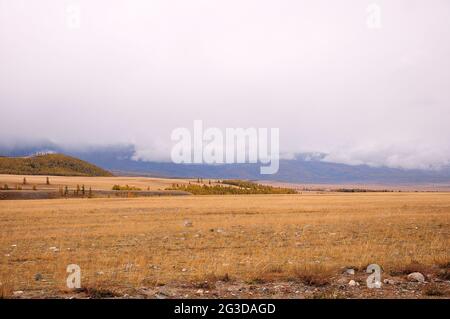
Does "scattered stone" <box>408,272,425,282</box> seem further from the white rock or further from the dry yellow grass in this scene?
the white rock

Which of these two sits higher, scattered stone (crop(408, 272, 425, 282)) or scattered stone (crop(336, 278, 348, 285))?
scattered stone (crop(408, 272, 425, 282))

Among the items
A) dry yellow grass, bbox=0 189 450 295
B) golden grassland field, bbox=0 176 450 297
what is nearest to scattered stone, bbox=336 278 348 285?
golden grassland field, bbox=0 176 450 297

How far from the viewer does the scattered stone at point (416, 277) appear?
468 inches

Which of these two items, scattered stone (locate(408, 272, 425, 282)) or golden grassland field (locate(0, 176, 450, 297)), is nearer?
scattered stone (locate(408, 272, 425, 282))

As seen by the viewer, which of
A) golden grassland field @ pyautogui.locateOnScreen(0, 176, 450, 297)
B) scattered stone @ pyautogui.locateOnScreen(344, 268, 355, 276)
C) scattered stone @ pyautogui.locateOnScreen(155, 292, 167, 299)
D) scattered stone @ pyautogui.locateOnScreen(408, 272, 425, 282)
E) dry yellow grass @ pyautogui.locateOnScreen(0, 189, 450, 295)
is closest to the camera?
scattered stone @ pyautogui.locateOnScreen(155, 292, 167, 299)

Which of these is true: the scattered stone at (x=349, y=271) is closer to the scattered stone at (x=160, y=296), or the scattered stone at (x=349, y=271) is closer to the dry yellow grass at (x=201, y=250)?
the dry yellow grass at (x=201, y=250)

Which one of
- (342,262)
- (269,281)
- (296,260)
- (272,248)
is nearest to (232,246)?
(272,248)

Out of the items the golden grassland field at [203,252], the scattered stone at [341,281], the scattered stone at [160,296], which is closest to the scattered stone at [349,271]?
the golden grassland field at [203,252]

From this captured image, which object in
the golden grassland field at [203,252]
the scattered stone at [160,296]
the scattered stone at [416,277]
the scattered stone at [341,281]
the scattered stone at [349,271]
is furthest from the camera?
the scattered stone at [349,271]

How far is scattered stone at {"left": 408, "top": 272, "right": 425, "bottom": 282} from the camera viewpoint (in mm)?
11875

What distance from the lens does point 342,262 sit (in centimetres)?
1437
